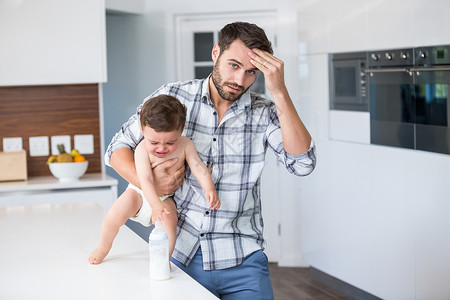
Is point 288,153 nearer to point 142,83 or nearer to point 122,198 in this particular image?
point 122,198

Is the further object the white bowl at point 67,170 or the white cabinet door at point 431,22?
the white bowl at point 67,170

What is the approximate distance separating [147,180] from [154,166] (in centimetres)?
8

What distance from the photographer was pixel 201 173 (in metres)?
2.02

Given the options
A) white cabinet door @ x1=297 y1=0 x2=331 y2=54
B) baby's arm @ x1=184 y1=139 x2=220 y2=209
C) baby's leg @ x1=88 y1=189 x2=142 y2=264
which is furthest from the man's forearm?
white cabinet door @ x1=297 y1=0 x2=331 y2=54

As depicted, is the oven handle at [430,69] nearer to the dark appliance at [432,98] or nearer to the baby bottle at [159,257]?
the dark appliance at [432,98]

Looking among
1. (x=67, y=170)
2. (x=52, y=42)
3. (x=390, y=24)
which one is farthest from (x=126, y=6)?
(x=390, y=24)

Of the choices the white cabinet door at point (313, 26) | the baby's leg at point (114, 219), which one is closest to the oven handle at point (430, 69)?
the white cabinet door at point (313, 26)

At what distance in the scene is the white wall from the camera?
132 inches

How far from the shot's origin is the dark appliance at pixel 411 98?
3279 mm

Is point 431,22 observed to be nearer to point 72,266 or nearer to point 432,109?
point 432,109

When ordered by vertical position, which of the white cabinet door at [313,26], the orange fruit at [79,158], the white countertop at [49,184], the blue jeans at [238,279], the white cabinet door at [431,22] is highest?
the white cabinet door at [313,26]

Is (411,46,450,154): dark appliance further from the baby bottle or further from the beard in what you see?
the baby bottle

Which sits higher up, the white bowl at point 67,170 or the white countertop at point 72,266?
the white bowl at point 67,170

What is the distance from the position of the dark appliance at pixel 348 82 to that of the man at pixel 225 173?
1.91 meters
